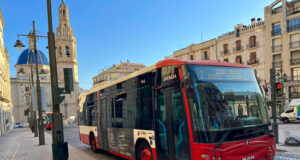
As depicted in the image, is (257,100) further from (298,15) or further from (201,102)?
(298,15)

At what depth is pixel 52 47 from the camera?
21.7ft

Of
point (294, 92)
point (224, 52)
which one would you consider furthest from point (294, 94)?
point (224, 52)

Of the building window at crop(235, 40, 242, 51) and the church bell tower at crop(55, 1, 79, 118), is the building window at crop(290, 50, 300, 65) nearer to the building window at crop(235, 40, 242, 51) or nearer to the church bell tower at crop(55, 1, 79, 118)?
the building window at crop(235, 40, 242, 51)

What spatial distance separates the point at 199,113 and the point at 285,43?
33.8 m

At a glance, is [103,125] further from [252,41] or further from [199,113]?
[252,41]

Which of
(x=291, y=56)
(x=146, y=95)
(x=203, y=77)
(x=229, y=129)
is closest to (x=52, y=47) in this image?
(x=146, y=95)

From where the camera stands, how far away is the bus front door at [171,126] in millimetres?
5242

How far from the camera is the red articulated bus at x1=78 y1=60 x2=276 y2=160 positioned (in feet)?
16.0

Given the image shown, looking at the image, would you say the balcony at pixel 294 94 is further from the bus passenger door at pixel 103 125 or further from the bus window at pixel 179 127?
the bus window at pixel 179 127

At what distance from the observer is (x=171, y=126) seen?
5.60 meters

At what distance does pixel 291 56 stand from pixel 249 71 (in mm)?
31738

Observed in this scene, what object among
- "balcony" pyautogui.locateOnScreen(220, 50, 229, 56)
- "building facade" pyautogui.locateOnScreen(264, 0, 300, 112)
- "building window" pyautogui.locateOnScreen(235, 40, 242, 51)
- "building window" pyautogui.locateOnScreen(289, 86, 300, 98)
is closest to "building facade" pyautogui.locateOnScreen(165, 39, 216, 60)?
"balcony" pyautogui.locateOnScreen(220, 50, 229, 56)

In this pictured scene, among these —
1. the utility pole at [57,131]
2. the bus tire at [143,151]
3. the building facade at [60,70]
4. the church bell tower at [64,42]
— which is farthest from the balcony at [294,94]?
the church bell tower at [64,42]

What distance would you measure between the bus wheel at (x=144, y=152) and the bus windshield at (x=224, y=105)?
79.5 inches
